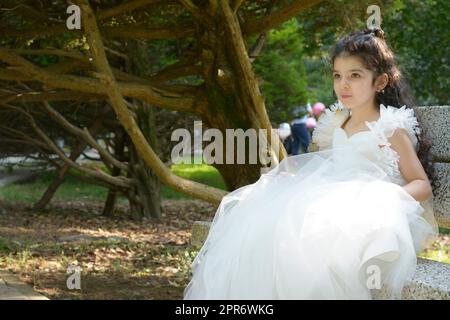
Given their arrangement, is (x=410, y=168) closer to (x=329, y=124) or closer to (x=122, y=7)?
(x=329, y=124)

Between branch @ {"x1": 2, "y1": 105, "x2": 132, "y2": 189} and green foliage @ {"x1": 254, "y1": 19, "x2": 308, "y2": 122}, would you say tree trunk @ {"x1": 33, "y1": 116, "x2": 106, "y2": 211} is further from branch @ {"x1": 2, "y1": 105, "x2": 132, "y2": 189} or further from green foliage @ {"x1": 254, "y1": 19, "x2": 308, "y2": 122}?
green foliage @ {"x1": 254, "y1": 19, "x2": 308, "y2": 122}

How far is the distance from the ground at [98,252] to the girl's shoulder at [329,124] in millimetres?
1805

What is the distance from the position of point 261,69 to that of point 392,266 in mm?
8707

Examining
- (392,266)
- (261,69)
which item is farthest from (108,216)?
(392,266)

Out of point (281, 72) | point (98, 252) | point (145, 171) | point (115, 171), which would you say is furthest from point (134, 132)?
point (281, 72)

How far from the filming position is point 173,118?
390 inches

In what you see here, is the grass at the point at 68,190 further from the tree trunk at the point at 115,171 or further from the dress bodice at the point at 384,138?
the dress bodice at the point at 384,138

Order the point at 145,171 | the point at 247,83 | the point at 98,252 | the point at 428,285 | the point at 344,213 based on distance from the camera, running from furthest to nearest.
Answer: the point at 145,171 < the point at 98,252 < the point at 247,83 < the point at 344,213 < the point at 428,285

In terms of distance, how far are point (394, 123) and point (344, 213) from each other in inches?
25.0

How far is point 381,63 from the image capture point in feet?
10.9

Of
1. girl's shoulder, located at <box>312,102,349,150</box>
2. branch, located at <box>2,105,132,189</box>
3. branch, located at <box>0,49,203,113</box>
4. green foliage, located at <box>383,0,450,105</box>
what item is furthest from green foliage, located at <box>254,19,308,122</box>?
girl's shoulder, located at <box>312,102,349,150</box>

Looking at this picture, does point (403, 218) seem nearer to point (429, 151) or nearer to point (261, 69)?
point (429, 151)

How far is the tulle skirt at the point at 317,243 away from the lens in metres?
2.63

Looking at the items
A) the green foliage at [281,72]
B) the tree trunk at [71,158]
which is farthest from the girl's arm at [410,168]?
the green foliage at [281,72]
